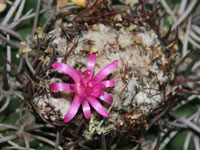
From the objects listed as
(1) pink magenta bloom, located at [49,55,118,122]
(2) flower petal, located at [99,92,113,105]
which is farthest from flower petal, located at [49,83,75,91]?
(2) flower petal, located at [99,92,113,105]

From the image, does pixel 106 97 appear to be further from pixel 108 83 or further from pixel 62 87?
pixel 62 87

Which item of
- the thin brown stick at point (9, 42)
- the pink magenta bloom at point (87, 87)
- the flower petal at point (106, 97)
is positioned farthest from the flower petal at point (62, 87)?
the thin brown stick at point (9, 42)

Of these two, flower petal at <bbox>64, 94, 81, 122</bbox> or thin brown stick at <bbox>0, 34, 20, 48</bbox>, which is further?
thin brown stick at <bbox>0, 34, 20, 48</bbox>

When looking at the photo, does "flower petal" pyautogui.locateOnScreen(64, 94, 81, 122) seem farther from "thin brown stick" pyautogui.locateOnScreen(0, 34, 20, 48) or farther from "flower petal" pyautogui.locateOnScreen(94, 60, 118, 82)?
"thin brown stick" pyautogui.locateOnScreen(0, 34, 20, 48)

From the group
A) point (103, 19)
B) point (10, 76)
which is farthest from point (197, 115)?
point (10, 76)

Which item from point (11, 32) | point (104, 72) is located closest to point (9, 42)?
point (11, 32)

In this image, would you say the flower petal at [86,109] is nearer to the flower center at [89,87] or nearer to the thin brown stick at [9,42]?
the flower center at [89,87]

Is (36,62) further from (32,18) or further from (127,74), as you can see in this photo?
(127,74)
